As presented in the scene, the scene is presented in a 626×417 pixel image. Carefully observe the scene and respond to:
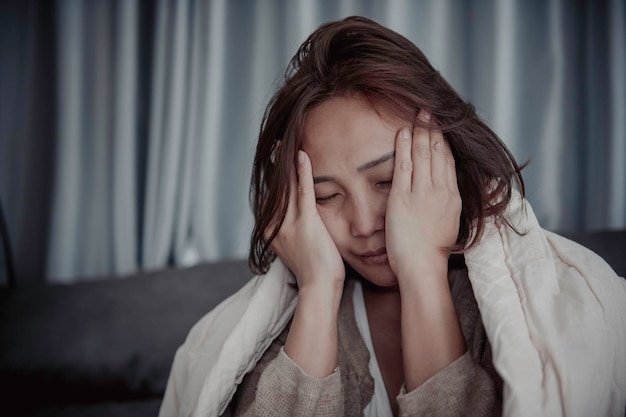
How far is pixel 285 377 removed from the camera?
3.18 ft

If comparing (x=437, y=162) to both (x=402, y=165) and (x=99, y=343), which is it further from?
(x=99, y=343)

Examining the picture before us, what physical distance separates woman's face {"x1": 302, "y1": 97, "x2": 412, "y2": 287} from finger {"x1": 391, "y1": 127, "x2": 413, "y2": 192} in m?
0.01

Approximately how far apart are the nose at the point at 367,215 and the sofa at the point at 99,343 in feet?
2.30

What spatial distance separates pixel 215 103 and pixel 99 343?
0.94m

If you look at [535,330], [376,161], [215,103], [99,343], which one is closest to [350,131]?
[376,161]

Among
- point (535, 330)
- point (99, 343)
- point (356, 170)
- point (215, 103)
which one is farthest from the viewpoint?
point (215, 103)

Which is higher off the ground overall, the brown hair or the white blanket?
the brown hair

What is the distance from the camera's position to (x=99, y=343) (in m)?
1.58

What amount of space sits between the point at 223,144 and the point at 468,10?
96 centimetres

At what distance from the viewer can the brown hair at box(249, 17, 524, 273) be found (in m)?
1.01

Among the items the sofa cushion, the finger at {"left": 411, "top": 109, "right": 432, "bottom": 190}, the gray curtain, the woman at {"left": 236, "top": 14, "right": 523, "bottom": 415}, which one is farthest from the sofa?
the finger at {"left": 411, "top": 109, "right": 432, "bottom": 190}

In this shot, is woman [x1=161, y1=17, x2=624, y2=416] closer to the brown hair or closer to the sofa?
the brown hair

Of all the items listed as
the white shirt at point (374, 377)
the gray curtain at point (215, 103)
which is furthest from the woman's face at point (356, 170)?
the gray curtain at point (215, 103)

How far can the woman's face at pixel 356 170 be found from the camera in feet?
3.23
